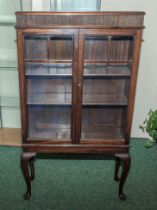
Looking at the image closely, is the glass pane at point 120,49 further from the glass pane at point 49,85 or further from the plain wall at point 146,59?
the plain wall at point 146,59

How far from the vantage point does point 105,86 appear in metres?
1.76

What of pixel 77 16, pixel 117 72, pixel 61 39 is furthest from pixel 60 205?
pixel 77 16

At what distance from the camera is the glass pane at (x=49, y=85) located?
1568 mm

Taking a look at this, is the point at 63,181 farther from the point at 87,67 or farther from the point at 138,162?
the point at 87,67

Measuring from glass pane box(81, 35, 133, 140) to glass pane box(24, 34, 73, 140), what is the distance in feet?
0.39

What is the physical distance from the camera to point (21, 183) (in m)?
1.94

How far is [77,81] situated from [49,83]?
30 centimetres

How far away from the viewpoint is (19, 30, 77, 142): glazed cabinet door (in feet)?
4.95

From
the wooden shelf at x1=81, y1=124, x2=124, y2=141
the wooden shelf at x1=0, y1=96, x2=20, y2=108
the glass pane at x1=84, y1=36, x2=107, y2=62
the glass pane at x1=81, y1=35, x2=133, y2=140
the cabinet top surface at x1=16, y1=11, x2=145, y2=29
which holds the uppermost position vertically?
the cabinet top surface at x1=16, y1=11, x2=145, y2=29

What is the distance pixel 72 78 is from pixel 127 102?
36 centimetres

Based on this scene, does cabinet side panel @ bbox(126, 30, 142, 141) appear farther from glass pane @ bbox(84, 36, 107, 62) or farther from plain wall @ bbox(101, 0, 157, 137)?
plain wall @ bbox(101, 0, 157, 137)

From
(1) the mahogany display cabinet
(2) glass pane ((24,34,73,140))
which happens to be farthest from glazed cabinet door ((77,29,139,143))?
(2) glass pane ((24,34,73,140))

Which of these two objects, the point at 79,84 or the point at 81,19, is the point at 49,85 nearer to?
the point at 79,84

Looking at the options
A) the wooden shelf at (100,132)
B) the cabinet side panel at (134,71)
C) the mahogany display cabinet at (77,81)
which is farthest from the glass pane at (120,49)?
the wooden shelf at (100,132)
